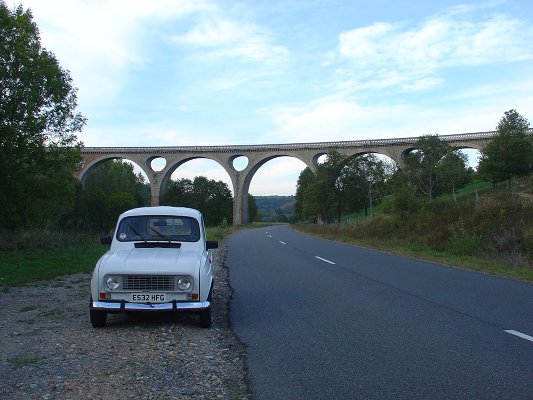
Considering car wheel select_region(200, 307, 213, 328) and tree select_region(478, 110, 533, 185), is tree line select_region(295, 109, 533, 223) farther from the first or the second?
car wheel select_region(200, 307, 213, 328)

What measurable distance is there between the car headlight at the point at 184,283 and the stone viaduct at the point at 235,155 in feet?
193

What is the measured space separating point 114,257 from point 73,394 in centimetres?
272

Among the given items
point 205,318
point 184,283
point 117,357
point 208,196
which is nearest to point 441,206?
point 205,318

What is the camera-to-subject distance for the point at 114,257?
21.4 feet

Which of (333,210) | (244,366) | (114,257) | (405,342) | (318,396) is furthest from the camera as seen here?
(333,210)

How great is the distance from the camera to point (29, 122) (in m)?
17.2

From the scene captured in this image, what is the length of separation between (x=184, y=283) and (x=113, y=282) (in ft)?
2.94

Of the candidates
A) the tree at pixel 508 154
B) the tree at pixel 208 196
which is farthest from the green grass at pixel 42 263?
the tree at pixel 208 196

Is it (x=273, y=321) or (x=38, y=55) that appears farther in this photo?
(x=38, y=55)

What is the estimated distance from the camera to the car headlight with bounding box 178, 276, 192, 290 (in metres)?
6.25

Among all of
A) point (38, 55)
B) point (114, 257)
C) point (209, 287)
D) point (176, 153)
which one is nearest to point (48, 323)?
point (114, 257)

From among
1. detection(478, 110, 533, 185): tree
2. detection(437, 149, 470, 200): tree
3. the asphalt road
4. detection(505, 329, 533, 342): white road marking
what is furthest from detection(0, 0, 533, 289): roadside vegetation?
detection(478, 110, 533, 185): tree

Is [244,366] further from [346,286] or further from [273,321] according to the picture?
[346,286]

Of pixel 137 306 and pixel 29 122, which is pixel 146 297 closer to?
pixel 137 306
